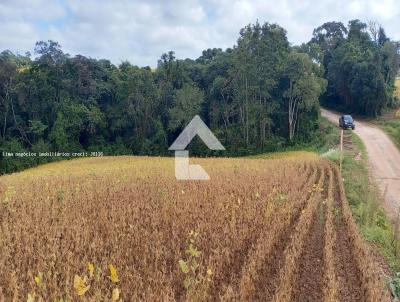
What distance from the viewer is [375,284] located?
204 inches

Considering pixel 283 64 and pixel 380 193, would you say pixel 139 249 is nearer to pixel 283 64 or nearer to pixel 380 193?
pixel 380 193

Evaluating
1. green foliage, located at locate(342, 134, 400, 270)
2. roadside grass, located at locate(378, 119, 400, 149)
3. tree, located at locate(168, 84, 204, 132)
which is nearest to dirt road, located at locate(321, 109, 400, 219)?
roadside grass, located at locate(378, 119, 400, 149)

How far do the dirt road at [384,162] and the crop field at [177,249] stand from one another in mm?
6112

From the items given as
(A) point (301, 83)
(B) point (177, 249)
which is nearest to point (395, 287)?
(B) point (177, 249)

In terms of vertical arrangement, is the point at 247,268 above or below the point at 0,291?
below

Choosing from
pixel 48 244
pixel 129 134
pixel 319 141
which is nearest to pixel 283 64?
pixel 319 141

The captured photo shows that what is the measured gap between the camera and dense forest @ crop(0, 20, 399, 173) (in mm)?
36719

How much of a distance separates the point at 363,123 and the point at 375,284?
3548 cm

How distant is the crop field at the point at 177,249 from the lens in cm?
443

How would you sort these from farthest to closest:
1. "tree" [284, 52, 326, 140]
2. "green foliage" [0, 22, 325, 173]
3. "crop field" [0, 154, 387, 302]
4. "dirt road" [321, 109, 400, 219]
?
1. "green foliage" [0, 22, 325, 173]
2. "tree" [284, 52, 326, 140]
3. "dirt road" [321, 109, 400, 219]
4. "crop field" [0, 154, 387, 302]

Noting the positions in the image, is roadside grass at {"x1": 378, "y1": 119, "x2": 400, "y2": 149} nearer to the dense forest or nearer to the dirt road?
the dirt road

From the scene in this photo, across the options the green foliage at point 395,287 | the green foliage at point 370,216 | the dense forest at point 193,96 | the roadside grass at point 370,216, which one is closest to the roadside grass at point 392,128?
the dense forest at point 193,96

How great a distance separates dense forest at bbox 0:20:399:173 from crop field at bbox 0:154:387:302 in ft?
92.0

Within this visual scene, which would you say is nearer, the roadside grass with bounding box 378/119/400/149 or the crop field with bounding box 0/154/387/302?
the crop field with bounding box 0/154/387/302
